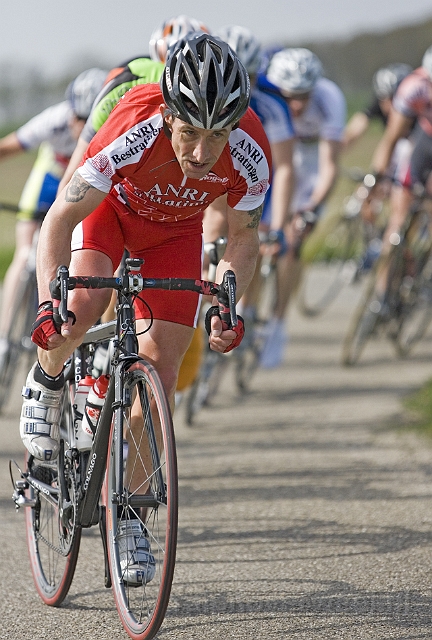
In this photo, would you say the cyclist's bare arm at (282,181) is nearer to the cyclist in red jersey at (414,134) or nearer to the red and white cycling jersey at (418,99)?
the cyclist in red jersey at (414,134)

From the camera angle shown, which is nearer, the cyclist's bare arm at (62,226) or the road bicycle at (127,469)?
the road bicycle at (127,469)

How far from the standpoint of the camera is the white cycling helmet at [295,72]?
312 inches

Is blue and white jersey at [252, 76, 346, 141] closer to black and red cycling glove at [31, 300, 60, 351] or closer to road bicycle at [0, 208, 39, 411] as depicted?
road bicycle at [0, 208, 39, 411]

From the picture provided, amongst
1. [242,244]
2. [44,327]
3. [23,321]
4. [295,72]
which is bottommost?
[23,321]

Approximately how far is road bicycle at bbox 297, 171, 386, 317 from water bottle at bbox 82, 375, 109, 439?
6076 mm

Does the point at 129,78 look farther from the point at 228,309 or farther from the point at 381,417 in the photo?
the point at 381,417

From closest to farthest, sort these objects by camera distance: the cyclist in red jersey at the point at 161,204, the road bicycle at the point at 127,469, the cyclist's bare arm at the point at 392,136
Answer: the road bicycle at the point at 127,469 → the cyclist in red jersey at the point at 161,204 → the cyclist's bare arm at the point at 392,136

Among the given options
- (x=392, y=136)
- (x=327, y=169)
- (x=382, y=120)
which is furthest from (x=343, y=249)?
(x=327, y=169)

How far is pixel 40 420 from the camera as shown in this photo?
3.86m

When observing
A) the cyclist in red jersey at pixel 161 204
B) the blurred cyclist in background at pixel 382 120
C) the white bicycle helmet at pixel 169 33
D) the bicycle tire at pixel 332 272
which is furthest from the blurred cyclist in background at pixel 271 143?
the bicycle tire at pixel 332 272

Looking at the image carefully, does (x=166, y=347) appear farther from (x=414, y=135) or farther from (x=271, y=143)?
(x=414, y=135)

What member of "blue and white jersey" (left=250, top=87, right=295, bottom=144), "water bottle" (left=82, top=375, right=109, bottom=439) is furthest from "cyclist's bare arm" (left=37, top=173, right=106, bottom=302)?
"blue and white jersey" (left=250, top=87, right=295, bottom=144)

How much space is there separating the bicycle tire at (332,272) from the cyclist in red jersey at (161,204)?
21.3ft

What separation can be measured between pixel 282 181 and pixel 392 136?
2.33 meters
